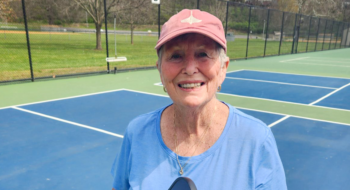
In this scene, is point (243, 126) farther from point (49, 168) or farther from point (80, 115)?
point (80, 115)

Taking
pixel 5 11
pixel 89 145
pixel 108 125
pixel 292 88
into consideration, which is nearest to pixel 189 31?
pixel 89 145

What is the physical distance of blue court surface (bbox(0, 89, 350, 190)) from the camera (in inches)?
156

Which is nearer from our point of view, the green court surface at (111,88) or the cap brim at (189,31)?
the cap brim at (189,31)

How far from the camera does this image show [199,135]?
166 cm

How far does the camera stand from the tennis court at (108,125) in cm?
407

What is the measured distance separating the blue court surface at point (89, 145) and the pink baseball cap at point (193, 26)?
291 cm

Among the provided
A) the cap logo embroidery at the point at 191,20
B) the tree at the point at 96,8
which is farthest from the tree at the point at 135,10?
the cap logo embroidery at the point at 191,20

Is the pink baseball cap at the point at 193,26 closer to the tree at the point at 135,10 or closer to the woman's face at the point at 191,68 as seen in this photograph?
the woman's face at the point at 191,68

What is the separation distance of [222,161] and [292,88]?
9.61m

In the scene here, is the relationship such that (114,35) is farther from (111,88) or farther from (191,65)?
(191,65)

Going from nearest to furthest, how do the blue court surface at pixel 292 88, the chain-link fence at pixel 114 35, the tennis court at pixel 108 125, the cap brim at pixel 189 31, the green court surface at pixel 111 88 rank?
the cap brim at pixel 189 31 < the tennis court at pixel 108 125 < the green court surface at pixel 111 88 < the blue court surface at pixel 292 88 < the chain-link fence at pixel 114 35

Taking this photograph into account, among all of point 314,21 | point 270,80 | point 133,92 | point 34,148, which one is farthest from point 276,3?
point 34,148

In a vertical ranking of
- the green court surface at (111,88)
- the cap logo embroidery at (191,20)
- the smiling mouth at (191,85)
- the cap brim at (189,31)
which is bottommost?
the green court surface at (111,88)

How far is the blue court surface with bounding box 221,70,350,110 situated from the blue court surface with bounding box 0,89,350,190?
6.95 feet
